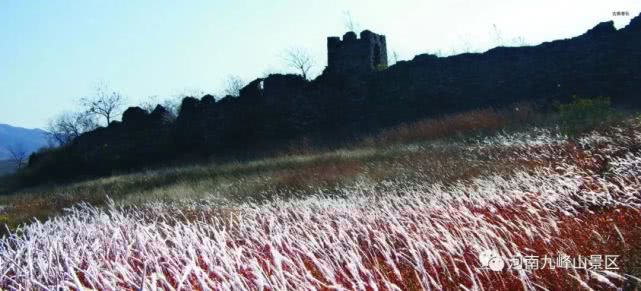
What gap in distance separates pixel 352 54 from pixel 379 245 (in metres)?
16.7

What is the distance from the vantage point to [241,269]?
2900mm

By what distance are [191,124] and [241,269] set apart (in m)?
19.2

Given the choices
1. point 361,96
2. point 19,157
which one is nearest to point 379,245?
point 361,96

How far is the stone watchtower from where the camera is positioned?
1953cm

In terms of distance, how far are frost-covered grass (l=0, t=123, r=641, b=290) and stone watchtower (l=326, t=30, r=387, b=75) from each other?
13225mm

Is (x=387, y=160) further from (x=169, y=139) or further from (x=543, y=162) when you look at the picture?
(x=169, y=139)

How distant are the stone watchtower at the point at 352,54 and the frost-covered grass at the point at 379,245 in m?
13.2

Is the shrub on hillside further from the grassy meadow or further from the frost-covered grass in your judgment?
the frost-covered grass

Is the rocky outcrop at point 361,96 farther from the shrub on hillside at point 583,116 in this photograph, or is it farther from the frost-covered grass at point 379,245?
the frost-covered grass at point 379,245

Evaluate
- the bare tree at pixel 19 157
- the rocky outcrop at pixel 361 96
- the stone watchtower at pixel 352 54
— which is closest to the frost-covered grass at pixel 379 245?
the rocky outcrop at pixel 361 96

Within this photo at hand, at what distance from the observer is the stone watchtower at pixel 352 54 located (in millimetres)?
19531

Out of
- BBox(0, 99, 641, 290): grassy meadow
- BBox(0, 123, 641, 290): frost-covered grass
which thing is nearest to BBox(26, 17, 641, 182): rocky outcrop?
BBox(0, 99, 641, 290): grassy meadow

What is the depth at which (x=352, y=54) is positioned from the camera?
19.7 metres

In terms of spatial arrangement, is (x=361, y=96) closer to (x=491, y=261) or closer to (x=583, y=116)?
(x=583, y=116)
